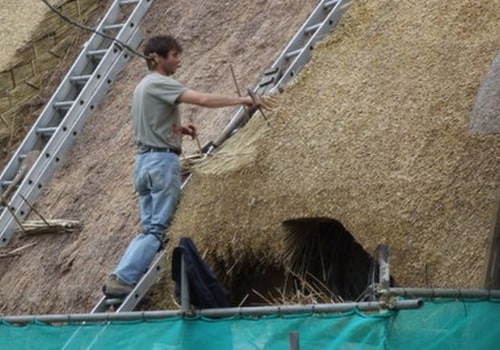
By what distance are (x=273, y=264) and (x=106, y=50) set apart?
3864 mm

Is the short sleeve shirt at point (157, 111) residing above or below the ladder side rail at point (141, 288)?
above

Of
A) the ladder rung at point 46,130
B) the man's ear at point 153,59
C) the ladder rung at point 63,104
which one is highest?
the man's ear at point 153,59

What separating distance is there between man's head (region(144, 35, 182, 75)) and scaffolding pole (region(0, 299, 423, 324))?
223 cm

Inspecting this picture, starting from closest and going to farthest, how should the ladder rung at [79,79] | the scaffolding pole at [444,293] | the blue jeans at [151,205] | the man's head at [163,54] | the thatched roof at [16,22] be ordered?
the scaffolding pole at [444,293]
the blue jeans at [151,205]
the man's head at [163,54]
the ladder rung at [79,79]
the thatched roof at [16,22]

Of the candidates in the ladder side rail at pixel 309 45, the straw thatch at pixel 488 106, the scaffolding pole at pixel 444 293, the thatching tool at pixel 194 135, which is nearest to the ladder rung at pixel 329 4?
the ladder side rail at pixel 309 45

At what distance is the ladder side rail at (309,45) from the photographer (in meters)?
12.5

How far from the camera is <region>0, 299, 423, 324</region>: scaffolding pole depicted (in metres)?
8.73

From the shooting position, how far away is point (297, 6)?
13.6m

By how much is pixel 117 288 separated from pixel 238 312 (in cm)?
223

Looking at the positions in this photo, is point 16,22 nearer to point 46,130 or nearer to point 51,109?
point 51,109

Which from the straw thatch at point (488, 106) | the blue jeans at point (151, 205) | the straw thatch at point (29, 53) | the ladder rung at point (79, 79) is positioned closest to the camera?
the straw thatch at point (488, 106)

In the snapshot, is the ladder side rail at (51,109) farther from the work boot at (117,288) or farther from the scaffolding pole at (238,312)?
the scaffolding pole at (238,312)

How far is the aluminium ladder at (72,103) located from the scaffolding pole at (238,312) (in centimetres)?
314

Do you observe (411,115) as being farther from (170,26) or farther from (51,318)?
(170,26)
